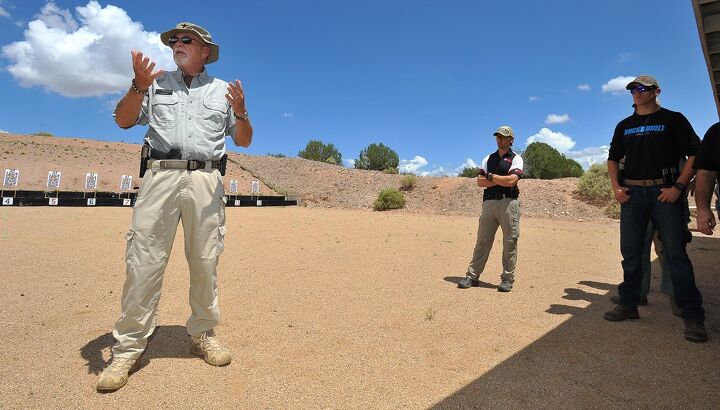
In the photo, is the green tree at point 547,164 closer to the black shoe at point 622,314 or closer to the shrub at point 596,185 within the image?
the shrub at point 596,185

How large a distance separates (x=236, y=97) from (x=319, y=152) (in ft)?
209

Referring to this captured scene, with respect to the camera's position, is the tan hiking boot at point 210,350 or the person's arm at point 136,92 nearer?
the person's arm at point 136,92

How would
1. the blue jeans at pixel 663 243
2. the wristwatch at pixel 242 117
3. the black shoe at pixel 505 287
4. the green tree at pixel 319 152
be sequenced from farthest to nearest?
the green tree at pixel 319 152 → the black shoe at pixel 505 287 → the blue jeans at pixel 663 243 → the wristwatch at pixel 242 117

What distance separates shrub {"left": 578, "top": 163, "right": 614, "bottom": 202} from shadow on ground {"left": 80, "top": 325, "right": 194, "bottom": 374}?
80.2 feet

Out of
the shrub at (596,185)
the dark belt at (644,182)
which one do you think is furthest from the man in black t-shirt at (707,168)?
the shrub at (596,185)

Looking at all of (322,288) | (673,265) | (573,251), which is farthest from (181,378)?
(573,251)

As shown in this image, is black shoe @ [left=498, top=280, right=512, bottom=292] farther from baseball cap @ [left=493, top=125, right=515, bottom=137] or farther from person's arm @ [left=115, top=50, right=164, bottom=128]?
person's arm @ [left=115, top=50, right=164, bottom=128]

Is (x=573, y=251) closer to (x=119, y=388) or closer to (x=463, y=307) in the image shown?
(x=463, y=307)

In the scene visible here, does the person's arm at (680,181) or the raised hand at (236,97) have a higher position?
the raised hand at (236,97)

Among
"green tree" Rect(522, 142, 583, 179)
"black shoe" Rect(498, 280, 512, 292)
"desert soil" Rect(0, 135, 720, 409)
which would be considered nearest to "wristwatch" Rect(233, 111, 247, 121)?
"desert soil" Rect(0, 135, 720, 409)

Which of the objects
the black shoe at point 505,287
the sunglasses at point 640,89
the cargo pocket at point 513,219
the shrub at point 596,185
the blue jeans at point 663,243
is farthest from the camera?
the shrub at point 596,185

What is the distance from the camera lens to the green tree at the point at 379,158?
5297cm

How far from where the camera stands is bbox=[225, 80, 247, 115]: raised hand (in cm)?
306

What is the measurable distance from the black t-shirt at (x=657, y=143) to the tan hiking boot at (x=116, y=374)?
4752 mm
